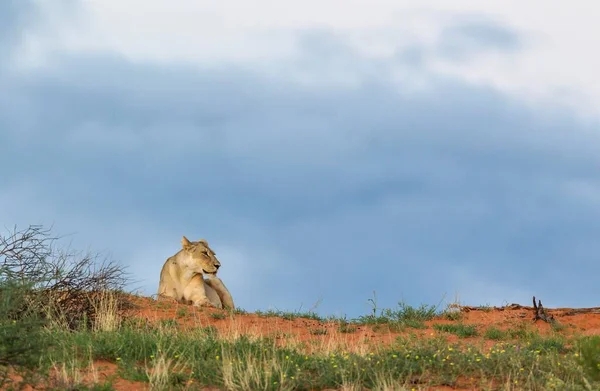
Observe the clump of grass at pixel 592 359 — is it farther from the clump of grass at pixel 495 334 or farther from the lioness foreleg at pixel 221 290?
the lioness foreleg at pixel 221 290

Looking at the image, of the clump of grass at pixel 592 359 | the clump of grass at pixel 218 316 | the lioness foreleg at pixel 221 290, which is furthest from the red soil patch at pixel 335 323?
the clump of grass at pixel 592 359

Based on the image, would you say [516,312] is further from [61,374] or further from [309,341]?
[61,374]

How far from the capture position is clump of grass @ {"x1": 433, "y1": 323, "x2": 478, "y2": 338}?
57.2 feet

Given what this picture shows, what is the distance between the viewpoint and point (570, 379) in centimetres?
1097

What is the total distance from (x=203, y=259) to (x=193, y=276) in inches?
19.1

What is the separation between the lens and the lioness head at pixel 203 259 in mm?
21328

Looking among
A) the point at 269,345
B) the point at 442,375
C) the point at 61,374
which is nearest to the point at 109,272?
the point at 269,345

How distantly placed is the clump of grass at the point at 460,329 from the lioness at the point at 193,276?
19.3 feet

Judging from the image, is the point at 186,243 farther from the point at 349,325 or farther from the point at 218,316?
the point at 349,325

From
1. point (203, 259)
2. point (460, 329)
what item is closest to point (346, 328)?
point (460, 329)

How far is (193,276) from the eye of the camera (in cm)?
2142

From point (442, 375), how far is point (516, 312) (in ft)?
32.3

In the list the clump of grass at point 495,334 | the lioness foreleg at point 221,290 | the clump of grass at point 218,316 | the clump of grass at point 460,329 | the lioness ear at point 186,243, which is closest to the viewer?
the clump of grass at point 495,334

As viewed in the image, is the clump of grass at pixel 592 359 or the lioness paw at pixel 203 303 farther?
the lioness paw at pixel 203 303
